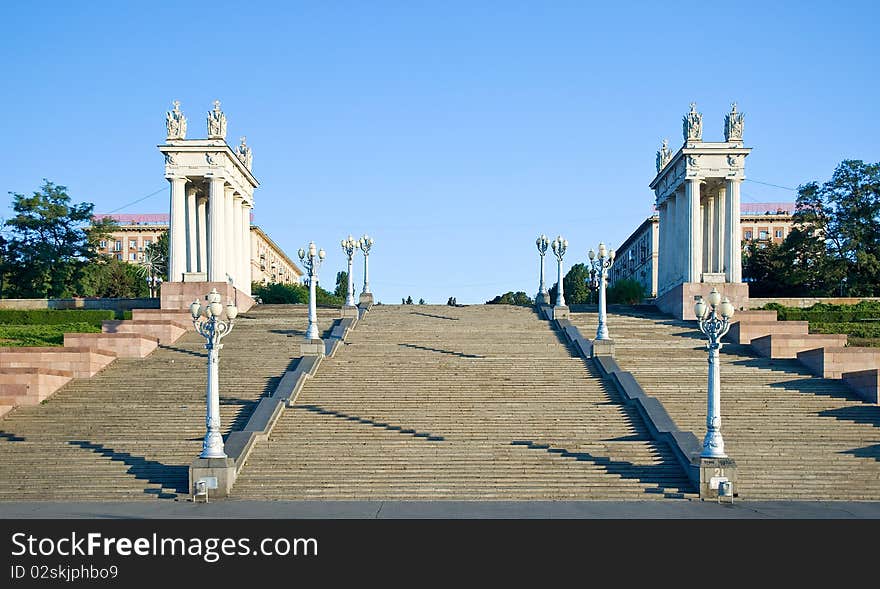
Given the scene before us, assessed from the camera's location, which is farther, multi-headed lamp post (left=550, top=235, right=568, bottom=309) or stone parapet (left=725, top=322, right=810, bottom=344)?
multi-headed lamp post (left=550, top=235, right=568, bottom=309)

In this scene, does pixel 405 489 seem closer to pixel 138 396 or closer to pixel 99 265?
pixel 138 396

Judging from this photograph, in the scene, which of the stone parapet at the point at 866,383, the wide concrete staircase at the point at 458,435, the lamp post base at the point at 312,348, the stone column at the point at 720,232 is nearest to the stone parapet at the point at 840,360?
the stone parapet at the point at 866,383

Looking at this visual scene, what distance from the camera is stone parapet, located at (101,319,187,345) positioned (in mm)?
37312

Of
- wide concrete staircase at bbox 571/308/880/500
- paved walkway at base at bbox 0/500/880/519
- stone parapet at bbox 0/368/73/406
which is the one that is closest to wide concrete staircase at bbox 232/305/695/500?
paved walkway at base at bbox 0/500/880/519

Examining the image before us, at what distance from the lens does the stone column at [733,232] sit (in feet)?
155

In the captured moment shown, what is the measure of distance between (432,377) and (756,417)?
10.3 m

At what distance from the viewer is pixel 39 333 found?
132 ft

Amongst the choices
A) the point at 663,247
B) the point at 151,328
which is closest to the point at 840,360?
the point at 663,247

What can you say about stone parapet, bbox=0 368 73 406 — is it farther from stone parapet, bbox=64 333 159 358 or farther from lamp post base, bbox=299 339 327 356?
lamp post base, bbox=299 339 327 356

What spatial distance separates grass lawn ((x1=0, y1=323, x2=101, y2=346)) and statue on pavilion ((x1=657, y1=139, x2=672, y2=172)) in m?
Result: 32.3

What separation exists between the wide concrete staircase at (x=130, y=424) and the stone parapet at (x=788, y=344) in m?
17.2

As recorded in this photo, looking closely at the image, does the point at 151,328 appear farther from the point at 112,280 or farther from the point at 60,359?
the point at 112,280

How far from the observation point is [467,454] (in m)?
23.5
